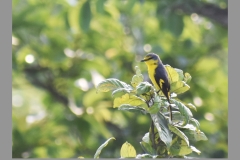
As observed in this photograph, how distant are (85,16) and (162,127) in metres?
1.31

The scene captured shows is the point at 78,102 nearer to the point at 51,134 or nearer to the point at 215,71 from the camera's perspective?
the point at 51,134

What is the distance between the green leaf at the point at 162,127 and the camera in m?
0.85

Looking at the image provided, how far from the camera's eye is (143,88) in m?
0.84

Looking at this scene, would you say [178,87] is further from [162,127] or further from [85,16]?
[85,16]

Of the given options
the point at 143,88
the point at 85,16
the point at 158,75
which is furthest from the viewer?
the point at 85,16

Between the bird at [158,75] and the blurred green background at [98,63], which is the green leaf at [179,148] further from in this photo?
the blurred green background at [98,63]

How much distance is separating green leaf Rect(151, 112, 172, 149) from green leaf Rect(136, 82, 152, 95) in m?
0.04

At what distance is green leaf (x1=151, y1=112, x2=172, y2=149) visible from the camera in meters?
0.85

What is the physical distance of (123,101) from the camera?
35.6 inches

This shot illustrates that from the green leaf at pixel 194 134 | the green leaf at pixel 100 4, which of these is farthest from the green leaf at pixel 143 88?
the green leaf at pixel 100 4

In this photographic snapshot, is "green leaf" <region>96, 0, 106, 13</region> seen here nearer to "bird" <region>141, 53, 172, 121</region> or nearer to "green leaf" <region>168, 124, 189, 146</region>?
"bird" <region>141, 53, 172, 121</region>

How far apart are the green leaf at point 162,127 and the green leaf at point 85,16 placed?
1264mm

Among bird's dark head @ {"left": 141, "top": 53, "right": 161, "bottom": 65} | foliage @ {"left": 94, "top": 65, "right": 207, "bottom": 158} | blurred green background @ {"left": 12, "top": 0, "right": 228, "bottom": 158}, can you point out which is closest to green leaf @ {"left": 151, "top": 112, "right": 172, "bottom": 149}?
foliage @ {"left": 94, "top": 65, "right": 207, "bottom": 158}

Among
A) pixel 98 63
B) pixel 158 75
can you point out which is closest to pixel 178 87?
pixel 158 75
